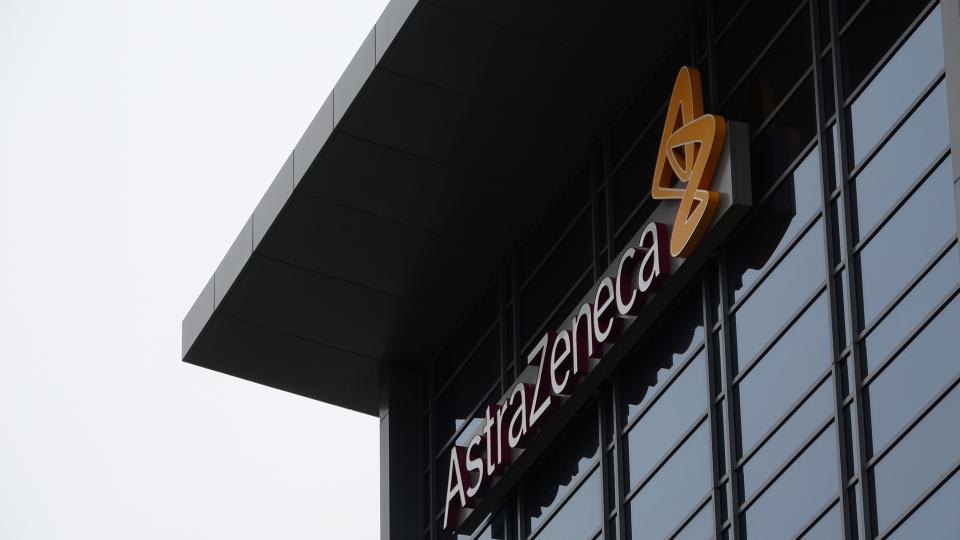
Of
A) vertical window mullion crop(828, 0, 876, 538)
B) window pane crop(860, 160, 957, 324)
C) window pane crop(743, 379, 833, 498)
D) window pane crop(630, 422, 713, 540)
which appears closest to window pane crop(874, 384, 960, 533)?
vertical window mullion crop(828, 0, 876, 538)

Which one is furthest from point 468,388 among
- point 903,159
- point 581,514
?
point 903,159

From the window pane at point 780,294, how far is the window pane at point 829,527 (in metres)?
2.57

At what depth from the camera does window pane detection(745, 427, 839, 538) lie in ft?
70.7

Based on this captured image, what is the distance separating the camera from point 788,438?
73.8 feet

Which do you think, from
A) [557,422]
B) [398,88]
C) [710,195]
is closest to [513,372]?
[557,422]

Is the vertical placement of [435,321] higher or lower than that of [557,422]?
higher

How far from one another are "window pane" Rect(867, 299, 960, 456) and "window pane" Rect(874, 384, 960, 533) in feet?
0.70

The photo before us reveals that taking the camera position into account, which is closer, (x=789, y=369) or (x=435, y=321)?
(x=789, y=369)

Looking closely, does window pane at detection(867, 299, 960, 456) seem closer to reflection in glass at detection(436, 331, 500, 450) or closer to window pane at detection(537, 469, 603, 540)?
window pane at detection(537, 469, 603, 540)

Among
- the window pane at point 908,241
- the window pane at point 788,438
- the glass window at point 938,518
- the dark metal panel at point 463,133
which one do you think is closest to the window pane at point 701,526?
the window pane at point 788,438

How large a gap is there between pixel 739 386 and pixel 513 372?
6966 millimetres

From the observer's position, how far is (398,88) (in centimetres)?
2855

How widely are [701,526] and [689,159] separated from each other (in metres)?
4.43

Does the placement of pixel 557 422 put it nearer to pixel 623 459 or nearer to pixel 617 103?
pixel 623 459
